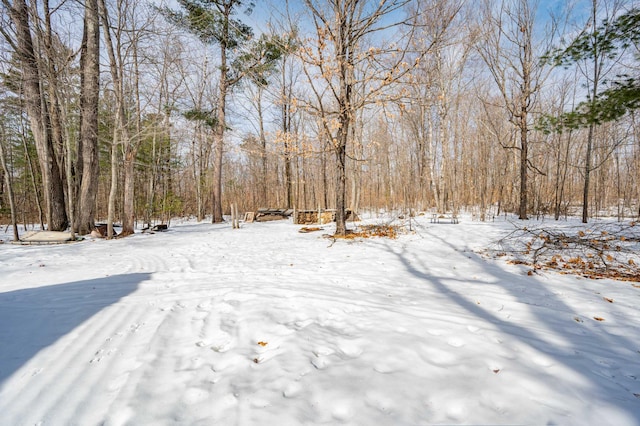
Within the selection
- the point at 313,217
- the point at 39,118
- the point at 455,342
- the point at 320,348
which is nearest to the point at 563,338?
the point at 455,342

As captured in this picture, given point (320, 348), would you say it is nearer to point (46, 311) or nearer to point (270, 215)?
point (46, 311)

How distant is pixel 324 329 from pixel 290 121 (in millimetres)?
19370

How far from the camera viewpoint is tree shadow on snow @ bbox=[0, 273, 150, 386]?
198cm

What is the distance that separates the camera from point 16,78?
26.7 feet

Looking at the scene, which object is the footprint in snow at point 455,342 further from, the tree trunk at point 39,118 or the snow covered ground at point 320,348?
the tree trunk at point 39,118

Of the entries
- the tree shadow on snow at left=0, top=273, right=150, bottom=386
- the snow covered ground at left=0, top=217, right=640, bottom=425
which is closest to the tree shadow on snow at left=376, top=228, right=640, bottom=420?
the snow covered ground at left=0, top=217, right=640, bottom=425

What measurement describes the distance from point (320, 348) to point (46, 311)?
3.00 meters

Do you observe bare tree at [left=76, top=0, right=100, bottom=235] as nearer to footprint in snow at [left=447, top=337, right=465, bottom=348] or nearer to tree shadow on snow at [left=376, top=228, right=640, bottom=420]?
footprint in snow at [left=447, top=337, right=465, bottom=348]

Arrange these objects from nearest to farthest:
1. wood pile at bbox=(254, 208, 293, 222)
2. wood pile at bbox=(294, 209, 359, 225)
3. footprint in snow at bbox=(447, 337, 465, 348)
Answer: footprint in snow at bbox=(447, 337, 465, 348), wood pile at bbox=(294, 209, 359, 225), wood pile at bbox=(254, 208, 293, 222)

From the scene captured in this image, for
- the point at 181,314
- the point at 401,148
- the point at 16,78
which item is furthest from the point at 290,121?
the point at 181,314

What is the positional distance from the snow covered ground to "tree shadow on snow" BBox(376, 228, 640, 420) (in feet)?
0.04

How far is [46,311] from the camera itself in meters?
2.71

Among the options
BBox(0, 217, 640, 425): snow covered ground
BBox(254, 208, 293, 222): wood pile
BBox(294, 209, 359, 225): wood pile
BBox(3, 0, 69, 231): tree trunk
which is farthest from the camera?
BBox(254, 208, 293, 222): wood pile

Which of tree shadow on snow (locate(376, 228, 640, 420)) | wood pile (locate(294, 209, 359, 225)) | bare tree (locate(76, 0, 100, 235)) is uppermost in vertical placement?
bare tree (locate(76, 0, 100, 235))
